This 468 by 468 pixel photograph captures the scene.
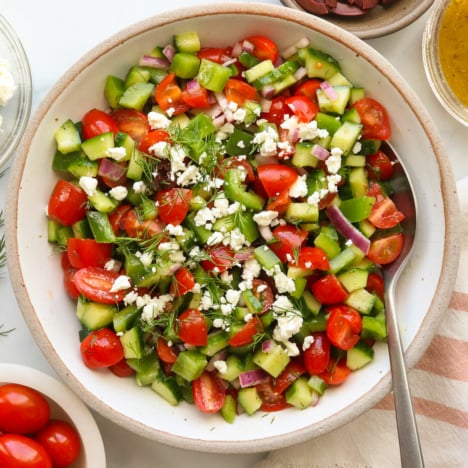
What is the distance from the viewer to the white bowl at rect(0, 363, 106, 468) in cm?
254

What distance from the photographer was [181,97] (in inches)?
97.6

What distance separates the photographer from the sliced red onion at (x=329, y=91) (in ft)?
8.12

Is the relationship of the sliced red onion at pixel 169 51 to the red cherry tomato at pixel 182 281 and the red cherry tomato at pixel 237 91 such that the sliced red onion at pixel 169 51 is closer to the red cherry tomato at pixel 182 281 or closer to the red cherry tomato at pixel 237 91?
the red cherry tomato at pixel 237 91

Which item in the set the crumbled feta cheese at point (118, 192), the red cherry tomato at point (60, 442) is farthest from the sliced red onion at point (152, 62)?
the red cherry tomato at point (60, 442)

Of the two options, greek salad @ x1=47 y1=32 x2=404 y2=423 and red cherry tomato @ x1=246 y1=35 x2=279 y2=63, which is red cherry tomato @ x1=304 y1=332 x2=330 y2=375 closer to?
greek salad @ x1=47 y1=32 x2=404 y2=423

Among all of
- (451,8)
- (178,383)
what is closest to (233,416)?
(178,383)

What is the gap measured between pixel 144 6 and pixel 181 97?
1.70 feet

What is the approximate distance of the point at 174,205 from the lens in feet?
7.95

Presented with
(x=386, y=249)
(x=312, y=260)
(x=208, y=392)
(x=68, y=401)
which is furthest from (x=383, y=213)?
(x=68, y=401)

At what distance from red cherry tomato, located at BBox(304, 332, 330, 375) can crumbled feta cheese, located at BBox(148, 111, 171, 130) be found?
89 cm

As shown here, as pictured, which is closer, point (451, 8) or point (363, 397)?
point (363, 397)

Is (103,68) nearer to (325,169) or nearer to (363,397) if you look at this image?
(325,169)

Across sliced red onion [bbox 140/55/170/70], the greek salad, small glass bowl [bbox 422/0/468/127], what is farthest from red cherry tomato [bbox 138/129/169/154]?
small glass bowl [bbox 422/0/468/127]

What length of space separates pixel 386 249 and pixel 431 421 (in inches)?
29.7
